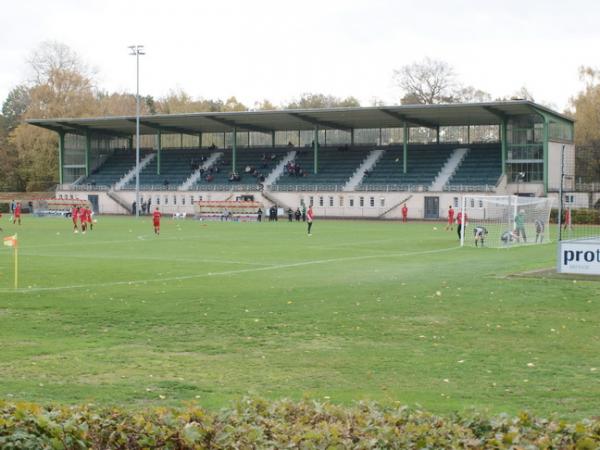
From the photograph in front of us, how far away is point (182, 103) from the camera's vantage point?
5128 inches

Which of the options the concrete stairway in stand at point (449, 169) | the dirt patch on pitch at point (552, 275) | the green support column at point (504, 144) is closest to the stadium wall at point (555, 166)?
the green support column at point (504, 144)

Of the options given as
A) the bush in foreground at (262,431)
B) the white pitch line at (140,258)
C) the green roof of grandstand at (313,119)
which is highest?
the green roof of grandstand at (313,119)

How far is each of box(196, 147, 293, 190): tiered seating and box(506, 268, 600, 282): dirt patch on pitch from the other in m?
65.4

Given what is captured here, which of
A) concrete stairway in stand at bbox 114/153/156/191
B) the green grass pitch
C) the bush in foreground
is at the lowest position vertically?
the green grass pitch

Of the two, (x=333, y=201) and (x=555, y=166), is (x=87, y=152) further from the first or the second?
(x=555, y=166)

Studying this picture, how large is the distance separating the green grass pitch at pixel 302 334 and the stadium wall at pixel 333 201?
49.6 metres

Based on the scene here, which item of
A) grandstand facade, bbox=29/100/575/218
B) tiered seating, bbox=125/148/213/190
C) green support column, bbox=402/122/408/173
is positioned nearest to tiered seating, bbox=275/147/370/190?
grandstand facade, bbox=29/100/575/218

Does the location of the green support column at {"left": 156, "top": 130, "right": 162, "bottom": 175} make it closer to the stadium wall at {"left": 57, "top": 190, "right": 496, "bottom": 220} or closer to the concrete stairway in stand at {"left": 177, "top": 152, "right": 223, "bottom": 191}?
the concrete stairway in stand at {"left": 177, "top": 152, "right": 223, "bottom": 191}

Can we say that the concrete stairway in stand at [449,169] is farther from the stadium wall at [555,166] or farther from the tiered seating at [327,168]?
the tiered seating at [327,168]

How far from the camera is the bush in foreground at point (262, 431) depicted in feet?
20.2

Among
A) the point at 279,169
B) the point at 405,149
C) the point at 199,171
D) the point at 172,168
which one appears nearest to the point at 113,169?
the point at 172,168

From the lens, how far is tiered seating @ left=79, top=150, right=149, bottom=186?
101625 mm

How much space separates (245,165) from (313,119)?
11.5 metres

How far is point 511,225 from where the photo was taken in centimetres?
4478
